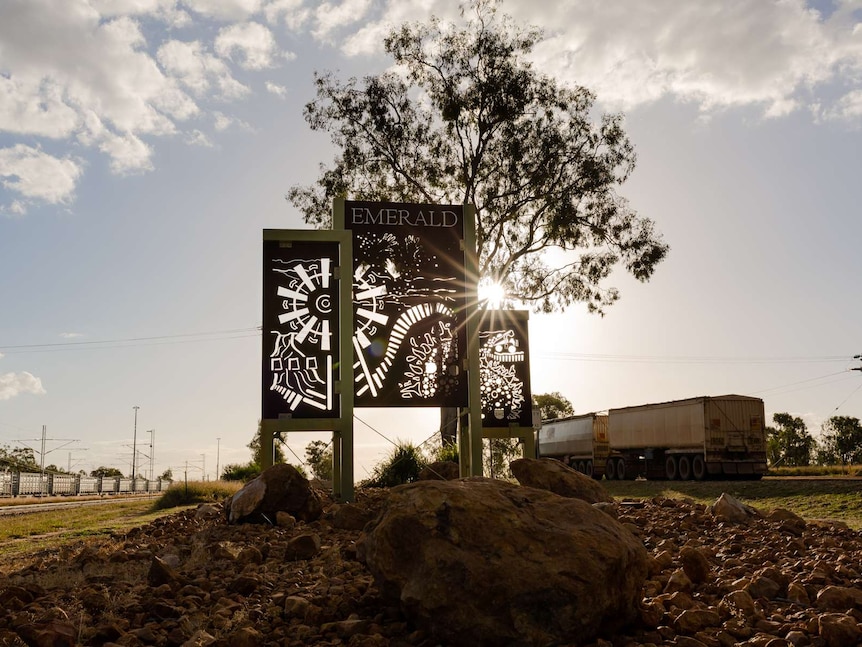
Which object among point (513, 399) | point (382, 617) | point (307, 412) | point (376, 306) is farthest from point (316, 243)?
point (382, 617)

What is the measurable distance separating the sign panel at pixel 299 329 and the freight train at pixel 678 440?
65.5 ft

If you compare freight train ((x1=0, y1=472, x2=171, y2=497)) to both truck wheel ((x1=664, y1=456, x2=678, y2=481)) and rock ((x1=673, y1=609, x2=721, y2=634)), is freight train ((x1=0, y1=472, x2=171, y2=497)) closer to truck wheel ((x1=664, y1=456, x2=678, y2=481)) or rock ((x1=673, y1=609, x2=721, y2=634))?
truck wheel ((x1=664, y1=456, x2=678, y2=481))

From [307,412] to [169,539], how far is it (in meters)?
2.40

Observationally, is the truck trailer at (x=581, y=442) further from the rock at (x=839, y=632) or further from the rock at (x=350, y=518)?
the rock at (x=839, y=632)

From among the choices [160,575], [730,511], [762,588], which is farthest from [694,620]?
[730,511]

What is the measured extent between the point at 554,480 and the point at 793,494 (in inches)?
469

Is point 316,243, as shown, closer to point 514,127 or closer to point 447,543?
point 447,543

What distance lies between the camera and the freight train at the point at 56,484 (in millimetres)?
43219

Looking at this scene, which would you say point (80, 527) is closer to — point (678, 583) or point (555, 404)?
point (678, 583)

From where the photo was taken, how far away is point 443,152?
83.6ft

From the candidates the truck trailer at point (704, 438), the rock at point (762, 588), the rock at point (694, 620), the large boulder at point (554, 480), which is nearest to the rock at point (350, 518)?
the large boulder at point (554, 480)

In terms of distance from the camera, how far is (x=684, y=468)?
95.6 feet

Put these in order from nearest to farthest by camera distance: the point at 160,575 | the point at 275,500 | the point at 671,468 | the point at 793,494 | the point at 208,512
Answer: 1. the point at 160,575
2. the point at 275,500
3. the point at 208,512
4. the point at 793,494
5. the point at 671,468

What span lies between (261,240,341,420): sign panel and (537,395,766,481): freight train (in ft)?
65.5
